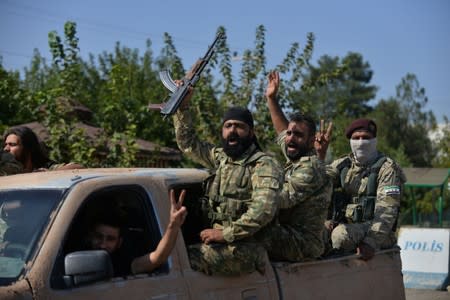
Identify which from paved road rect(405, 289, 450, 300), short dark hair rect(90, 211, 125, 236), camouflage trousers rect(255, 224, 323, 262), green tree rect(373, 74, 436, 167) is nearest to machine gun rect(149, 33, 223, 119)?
camouflage trousers rect(255, 224, 323, 262)

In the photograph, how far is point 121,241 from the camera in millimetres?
4617

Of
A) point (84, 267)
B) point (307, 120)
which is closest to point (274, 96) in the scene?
point (307, 120)

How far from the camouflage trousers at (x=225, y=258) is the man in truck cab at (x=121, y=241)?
1.15ft

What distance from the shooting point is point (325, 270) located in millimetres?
5438

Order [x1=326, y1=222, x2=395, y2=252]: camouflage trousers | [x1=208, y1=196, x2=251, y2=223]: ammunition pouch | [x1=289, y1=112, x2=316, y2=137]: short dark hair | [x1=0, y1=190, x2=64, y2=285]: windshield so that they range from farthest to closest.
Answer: [x1=326, y1=222, x2=395, y2=252]: camouflage trousers → [x1=289, y1=112, x2=316, y2=137]: short dark hair → [x1=208, y1=196, x2=251, y2=223]: ammunition pouch → [x1=0, y1=190, x2=64, y2=285]: windshield

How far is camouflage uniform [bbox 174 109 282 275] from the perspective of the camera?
4.75 m

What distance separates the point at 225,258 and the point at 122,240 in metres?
0.61

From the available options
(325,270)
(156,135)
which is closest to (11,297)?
(325,270)

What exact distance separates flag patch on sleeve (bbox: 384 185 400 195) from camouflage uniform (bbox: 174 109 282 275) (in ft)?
6.47

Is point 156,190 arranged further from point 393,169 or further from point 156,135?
point 156,135

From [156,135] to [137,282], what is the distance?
45.5ft

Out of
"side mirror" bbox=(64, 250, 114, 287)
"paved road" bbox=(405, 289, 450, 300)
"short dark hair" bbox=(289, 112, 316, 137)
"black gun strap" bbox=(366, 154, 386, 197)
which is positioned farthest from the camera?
"paved road" bbox=(405, 289, 450, 300)

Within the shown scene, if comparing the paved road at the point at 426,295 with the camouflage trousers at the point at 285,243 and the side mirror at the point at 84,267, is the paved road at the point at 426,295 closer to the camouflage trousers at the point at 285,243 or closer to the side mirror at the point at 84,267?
the camouflage trousers at the point at 285,243

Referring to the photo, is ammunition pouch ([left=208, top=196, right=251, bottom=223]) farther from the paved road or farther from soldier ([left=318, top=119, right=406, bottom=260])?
the paved road
